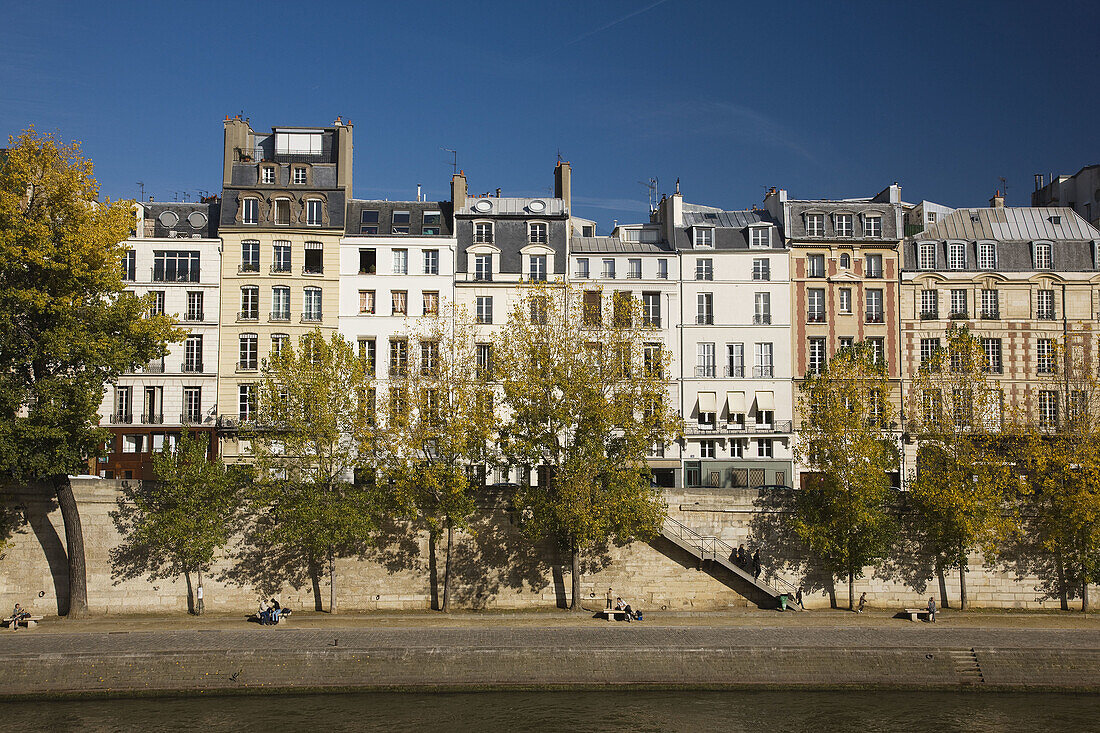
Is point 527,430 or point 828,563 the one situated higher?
point 527,430

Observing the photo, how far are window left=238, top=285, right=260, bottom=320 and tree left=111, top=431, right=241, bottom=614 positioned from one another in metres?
13.5

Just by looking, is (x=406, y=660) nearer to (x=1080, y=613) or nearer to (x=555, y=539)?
(x=555, y=539)

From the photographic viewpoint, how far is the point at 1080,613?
4103 cm

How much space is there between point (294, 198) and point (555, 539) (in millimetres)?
24812

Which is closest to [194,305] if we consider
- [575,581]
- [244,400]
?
[244,400]

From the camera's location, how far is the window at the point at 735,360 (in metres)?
55.0

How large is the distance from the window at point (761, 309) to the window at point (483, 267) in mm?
14463

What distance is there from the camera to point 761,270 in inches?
2212

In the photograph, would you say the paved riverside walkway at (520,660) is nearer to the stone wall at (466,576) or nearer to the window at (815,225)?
the stone wall at (466,576)

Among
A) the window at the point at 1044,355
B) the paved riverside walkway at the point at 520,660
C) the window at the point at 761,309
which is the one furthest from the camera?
the window at the point at 761,309

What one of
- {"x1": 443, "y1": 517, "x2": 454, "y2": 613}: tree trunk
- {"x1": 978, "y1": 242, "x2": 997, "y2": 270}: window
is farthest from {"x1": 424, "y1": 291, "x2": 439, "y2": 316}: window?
{"x1": 978, "y1": 242, "x2": 997, "y2": 270}: window

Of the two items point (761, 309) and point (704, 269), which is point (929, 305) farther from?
point (704, 269)

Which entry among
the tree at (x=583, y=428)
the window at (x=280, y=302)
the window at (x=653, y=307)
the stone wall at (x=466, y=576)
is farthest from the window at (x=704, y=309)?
the window at (x=280, y=302)

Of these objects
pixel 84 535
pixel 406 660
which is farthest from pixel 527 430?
pixel 84 535
